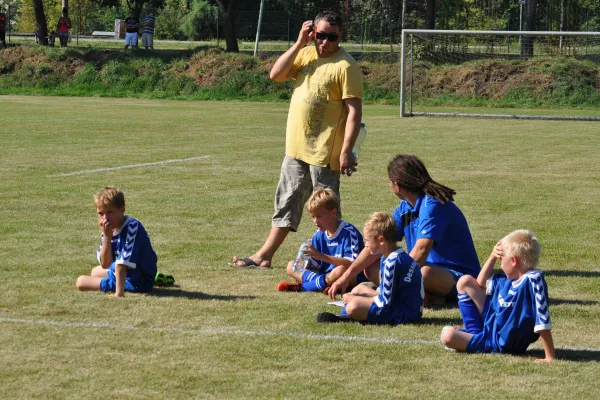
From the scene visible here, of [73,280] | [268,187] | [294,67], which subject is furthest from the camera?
[268,187]

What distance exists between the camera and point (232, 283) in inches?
315

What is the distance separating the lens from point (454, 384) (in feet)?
17.5

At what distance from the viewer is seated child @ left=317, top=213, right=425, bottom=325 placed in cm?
647

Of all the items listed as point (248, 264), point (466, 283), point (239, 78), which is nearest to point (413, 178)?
point (466, 283)

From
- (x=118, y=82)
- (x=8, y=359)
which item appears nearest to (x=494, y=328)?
(x=8, y=359)

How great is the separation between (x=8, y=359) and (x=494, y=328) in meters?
2.76

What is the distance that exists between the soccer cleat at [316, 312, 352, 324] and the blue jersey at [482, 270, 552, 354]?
3.31 ft

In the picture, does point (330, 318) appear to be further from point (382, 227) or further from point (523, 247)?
point (523, 247)

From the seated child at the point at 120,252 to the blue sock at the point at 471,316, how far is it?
238 centimetres

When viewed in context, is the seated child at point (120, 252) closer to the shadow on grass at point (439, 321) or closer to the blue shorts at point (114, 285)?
the blue shorts at point (114, 285)

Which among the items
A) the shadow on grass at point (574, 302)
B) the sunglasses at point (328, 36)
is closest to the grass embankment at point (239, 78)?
the sunglasses at point (328, 36)

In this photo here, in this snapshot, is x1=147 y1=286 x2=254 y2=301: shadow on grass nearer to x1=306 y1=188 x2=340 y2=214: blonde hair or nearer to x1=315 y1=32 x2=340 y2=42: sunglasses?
x1=306 y1=188 x2=340 y2=214: blonde hair

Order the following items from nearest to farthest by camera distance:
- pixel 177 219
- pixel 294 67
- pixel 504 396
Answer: pixel 504 396
pixel 294 67
pixel 177 219

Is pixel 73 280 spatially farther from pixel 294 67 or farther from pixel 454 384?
pixel 454 384
